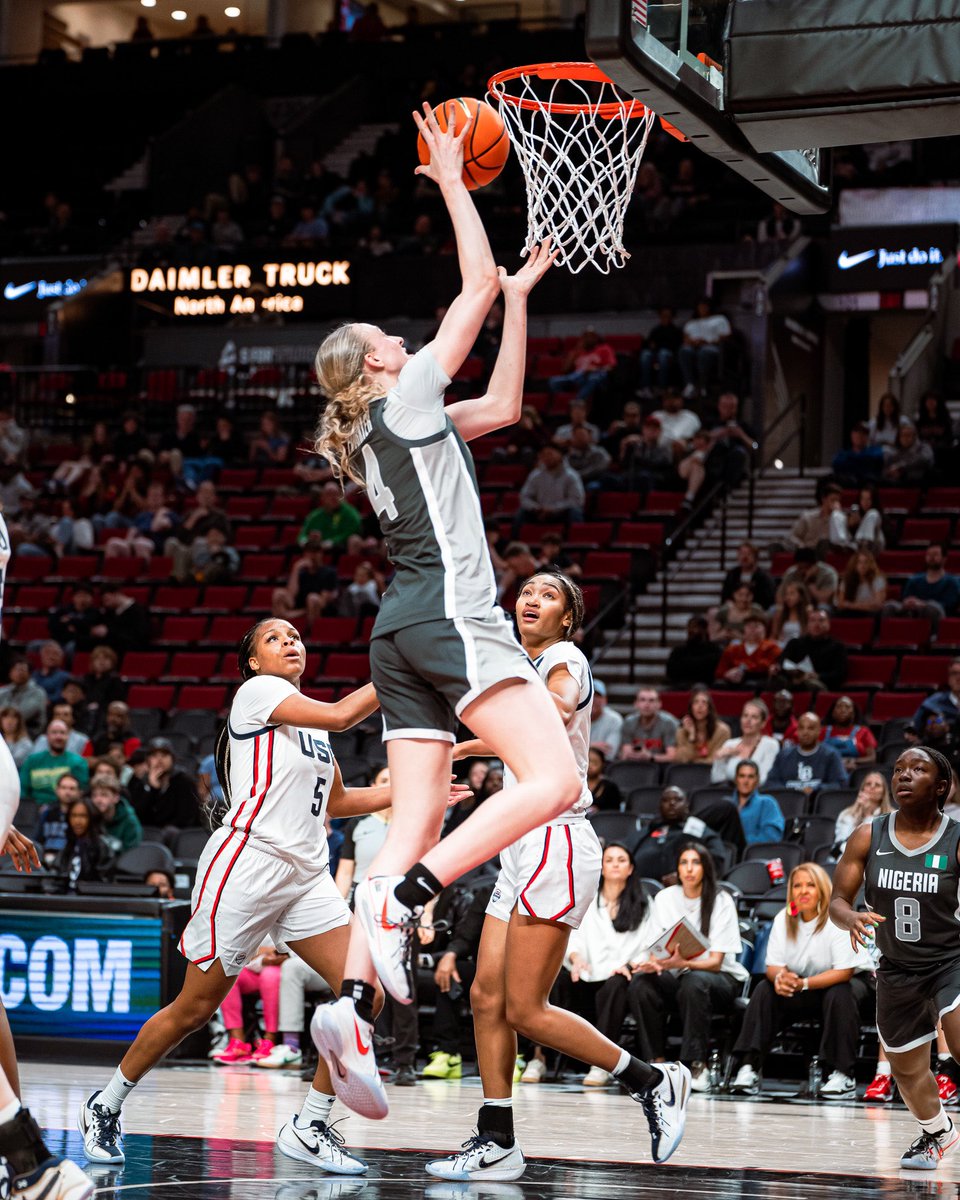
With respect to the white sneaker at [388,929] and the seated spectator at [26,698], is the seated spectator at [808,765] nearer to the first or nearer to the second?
the seated spectator at [26,698]

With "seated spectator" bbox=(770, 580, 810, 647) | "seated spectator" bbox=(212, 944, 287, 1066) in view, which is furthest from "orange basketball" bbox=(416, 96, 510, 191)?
"seated spectator" bbox=(770, 580, 810, 647)

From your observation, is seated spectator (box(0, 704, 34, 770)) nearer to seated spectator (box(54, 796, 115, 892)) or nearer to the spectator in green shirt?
seated spectator (box(54, 796, 115, 892))

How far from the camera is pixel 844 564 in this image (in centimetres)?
1554

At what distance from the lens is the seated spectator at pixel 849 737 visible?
12125 millimetres

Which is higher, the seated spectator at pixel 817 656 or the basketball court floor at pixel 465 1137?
the seated spectator at pixel 817 656

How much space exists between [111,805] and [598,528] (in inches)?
257

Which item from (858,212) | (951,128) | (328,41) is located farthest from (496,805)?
(328,41)

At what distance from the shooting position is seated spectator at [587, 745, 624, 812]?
→ 37.2ft

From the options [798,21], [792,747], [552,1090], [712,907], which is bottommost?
[552,1090]

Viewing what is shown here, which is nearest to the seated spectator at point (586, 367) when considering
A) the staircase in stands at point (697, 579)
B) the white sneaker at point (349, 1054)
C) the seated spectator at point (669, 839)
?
the staircase in stands at point (697, 579)

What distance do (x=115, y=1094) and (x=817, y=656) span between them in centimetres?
886

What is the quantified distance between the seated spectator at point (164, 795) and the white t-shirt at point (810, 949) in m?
4.88

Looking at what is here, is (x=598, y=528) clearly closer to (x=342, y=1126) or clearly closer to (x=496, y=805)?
(x=342, y=1126)

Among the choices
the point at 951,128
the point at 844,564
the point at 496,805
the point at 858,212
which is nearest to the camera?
the point at 496,805
